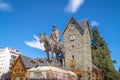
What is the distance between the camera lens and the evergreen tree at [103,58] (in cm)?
5695

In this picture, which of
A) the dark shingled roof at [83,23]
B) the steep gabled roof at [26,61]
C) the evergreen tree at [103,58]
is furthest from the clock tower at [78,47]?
the steep gabled roof at [26,61]

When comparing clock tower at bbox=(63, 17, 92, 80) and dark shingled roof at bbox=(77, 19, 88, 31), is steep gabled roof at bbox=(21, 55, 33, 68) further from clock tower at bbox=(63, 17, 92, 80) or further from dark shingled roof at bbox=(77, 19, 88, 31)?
dark shingled roof at bbox=(77, 19, 88, 31)

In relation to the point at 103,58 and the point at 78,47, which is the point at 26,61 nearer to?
the point at 78,47

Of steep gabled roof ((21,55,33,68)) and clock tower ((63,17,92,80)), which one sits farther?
steep gabled roof ((21,55,33,68))

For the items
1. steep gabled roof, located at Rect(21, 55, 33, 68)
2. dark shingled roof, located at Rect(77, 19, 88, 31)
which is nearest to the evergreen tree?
dark shingled roof, located at Rect(77, 19, 88, 31)

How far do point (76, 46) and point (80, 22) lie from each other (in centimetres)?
643

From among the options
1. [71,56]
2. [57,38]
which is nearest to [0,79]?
[71,56]

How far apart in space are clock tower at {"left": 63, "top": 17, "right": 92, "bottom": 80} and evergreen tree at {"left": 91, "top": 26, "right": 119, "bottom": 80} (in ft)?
39.8

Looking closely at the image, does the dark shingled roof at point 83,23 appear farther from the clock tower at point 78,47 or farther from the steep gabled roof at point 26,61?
the steep gabled roof at point 26,61

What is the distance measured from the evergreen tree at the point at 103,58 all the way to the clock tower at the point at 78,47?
478 inches

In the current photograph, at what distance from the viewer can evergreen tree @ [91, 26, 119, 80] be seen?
57.0 meters

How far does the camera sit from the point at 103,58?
58844 mm

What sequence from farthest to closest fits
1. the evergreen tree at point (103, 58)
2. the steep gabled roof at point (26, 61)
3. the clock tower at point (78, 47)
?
the evergreen tree at point (103, 58) < the steep gabled roof at point (26, 61) < the clock tower at point (78, 47)

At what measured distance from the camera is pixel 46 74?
54.6ft
